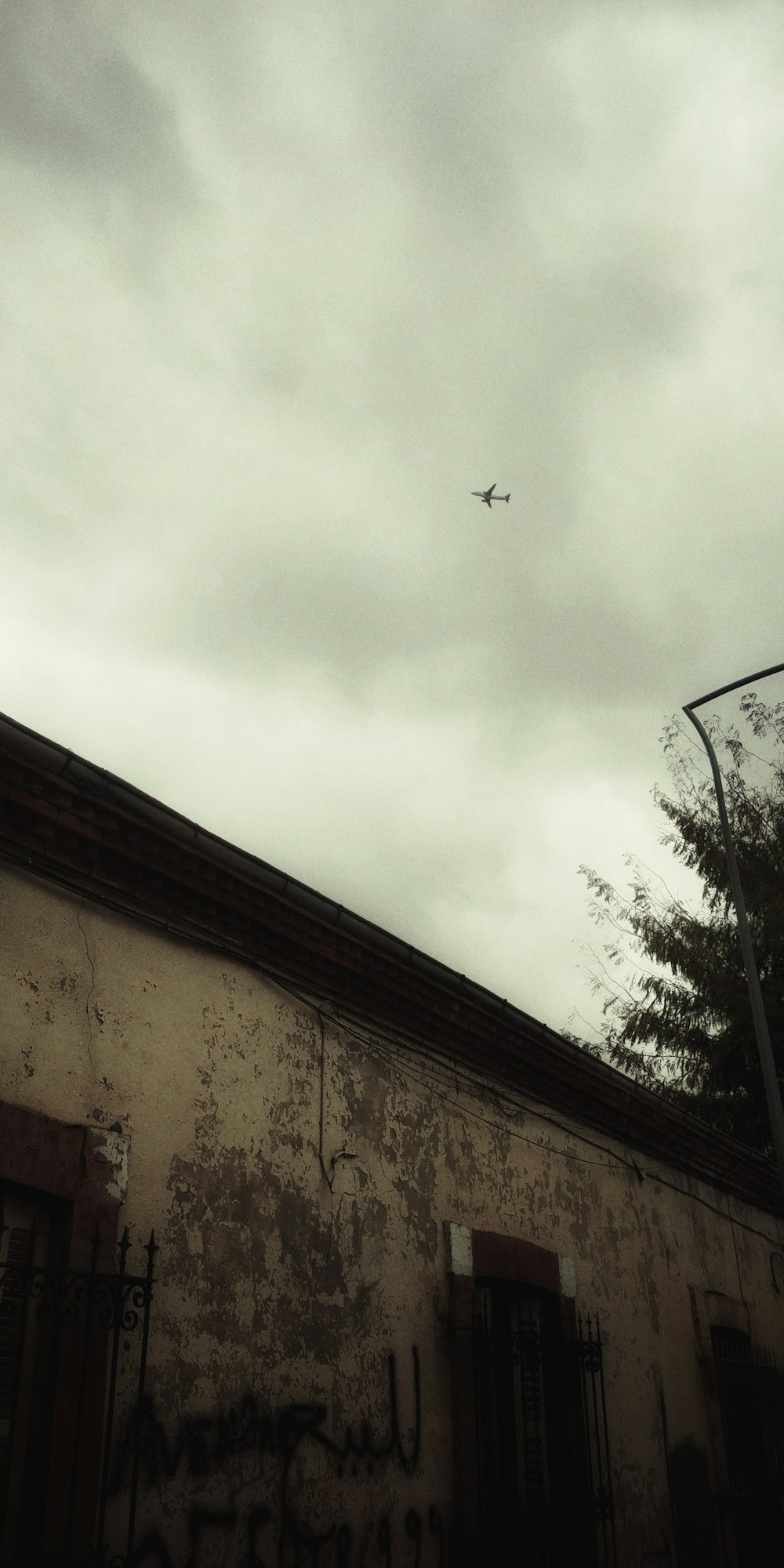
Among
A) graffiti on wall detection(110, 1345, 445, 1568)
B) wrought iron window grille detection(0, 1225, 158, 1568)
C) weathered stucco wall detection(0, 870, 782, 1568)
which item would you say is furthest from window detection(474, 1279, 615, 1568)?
wrought iron window grille detection(0, 1225, 158, 1568)

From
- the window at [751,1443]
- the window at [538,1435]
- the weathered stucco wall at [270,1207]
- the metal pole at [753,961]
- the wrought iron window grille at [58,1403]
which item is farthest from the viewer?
the window at [751,1443]

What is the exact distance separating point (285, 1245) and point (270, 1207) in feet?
0.71

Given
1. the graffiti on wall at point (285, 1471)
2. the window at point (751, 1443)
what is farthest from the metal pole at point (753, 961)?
the graffiti on wall at point (285, 1471)

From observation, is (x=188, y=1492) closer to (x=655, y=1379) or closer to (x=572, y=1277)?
(x=572, y=1277)

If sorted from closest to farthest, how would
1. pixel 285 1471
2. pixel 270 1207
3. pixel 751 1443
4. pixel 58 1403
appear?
pixel 58 1403
pixel 285 1471
pixel 270 1207
pixel 751 1443

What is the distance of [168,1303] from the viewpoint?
199 inches

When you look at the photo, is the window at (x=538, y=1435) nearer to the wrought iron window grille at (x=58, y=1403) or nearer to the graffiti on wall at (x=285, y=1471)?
the graffiti on wall at (x=285, y=1471)

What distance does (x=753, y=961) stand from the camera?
31.2ft

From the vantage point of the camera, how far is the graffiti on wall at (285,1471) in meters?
4.79

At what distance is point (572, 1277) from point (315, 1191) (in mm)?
3048

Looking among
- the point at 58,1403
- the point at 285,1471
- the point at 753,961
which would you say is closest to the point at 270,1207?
the point at 285,1471

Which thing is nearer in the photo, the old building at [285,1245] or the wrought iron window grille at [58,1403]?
the wrought iron window grille at [58,1403]

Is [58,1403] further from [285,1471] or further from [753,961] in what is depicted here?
[753,961]

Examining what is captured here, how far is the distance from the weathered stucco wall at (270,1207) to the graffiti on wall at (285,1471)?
1cm
